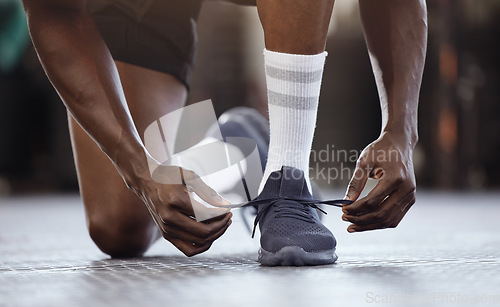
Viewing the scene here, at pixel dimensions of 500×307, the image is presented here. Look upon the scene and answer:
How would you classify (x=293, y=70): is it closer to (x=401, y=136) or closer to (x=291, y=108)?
(x=291, y=108)

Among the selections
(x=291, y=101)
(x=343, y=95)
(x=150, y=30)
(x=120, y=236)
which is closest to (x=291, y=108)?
(x=291, y=101)

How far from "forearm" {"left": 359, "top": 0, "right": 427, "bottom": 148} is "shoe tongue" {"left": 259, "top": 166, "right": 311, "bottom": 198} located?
18 centimetres

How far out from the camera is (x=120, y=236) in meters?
1.36

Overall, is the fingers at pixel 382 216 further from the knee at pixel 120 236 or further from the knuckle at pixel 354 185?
the knee at pixel 120 236

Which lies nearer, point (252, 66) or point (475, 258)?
point (475, 258)

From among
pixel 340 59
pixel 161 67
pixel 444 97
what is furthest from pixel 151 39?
pixel 340 59

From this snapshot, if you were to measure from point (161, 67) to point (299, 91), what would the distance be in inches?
23.1

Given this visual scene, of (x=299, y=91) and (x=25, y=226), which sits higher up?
(x=299, y=91)

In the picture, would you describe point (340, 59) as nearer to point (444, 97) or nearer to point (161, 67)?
point (444, 97)

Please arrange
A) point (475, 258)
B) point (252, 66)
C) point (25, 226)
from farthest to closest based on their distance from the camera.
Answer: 1. point (252, 66)
2. point (25, 226)
3. point (475, 258)

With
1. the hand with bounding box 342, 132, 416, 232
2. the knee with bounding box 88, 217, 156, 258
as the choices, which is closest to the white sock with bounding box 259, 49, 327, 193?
the hand with bounding box 342, 132, 416, 232

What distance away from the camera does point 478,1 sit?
682cm

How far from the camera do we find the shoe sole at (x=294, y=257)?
96 centimetres

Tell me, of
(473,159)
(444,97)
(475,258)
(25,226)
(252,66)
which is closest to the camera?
(475,258)
